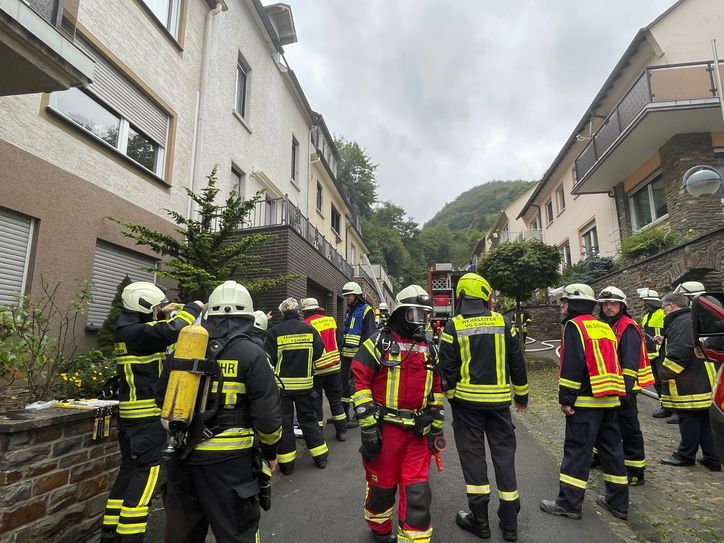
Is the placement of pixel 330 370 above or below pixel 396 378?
below

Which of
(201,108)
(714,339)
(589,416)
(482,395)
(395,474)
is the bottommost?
(395,474)

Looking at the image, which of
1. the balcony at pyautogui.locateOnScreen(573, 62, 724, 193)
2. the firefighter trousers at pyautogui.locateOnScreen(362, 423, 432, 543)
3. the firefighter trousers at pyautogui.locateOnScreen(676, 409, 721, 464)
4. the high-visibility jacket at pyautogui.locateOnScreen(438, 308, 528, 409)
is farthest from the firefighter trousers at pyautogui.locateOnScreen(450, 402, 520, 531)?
the balcony at pyautogui.locateOnScreen(573, 62, 724, 193)

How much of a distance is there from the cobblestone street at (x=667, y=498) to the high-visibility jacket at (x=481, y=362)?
131 centimetres

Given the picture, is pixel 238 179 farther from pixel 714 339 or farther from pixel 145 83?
pixel 714 339

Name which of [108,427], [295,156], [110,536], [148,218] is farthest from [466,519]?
[295,156]

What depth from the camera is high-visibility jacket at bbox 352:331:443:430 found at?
3037 mm

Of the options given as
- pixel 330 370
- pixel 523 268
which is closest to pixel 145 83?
pixel 330 370

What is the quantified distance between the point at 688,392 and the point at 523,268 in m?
7.36

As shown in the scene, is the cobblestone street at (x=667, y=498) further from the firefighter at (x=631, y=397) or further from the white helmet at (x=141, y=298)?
the white helmet at (x=141, y=298)

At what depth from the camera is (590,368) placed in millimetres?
3607

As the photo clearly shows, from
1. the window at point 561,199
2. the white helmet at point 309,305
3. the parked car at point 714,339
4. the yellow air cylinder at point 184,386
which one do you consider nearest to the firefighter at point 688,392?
the parked car at point 714,339

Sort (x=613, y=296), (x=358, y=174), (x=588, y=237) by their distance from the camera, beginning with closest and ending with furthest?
1. (x=613, y=296)
2. (x=588, y=237)
3. (x=358, y=174)

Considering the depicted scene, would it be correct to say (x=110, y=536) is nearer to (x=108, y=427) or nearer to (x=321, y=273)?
(x=108, y=427)

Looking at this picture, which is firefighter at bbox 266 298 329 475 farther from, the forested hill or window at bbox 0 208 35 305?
the forested hill
